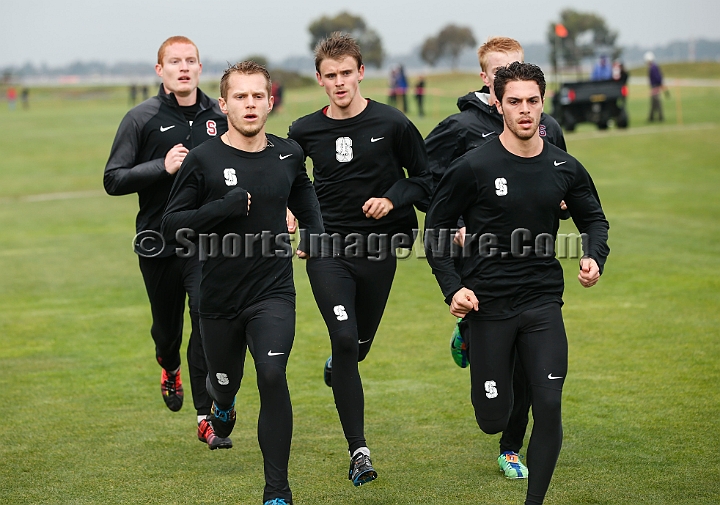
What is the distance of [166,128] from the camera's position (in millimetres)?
6871

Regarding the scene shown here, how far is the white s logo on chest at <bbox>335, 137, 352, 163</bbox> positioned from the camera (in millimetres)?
6301

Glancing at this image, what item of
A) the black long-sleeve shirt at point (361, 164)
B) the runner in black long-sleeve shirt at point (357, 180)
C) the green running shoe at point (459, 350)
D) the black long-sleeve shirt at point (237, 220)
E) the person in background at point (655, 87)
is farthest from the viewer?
the person in background at point (655, 87)

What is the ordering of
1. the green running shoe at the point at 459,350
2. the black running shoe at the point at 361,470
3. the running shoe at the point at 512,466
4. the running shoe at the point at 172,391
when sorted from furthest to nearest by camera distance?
the running shoe at the point at 172,391
the green running shoe at the point at 459,350
the running shoe at the point at 512,466
the black running shoe at the point at 361,470

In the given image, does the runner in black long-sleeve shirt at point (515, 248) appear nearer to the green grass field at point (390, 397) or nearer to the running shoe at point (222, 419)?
the green grass field at point (390, 397)

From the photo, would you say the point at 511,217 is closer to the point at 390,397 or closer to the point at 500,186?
the point at 500,186

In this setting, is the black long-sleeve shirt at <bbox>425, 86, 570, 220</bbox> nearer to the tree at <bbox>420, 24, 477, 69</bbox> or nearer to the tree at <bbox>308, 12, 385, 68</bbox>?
the tree at <bbox>308, 12, 385, 68</bbox>

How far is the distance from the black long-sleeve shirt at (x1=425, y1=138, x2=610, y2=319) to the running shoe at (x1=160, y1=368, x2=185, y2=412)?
2.91m

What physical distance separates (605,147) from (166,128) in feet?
73.4

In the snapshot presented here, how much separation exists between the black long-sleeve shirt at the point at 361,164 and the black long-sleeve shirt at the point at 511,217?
1058 millimetres

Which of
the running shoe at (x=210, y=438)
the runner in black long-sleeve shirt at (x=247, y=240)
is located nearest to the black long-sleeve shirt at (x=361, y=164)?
the runner in black long-sleeve shirt at (x=247, y=240)

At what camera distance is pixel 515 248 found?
17.0 ft

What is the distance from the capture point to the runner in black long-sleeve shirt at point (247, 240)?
5262 millimetres

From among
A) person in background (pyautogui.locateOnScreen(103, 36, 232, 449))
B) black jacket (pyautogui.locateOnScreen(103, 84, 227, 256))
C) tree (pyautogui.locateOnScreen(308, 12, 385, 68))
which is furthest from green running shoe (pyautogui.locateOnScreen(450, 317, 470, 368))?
tree (pyautogui.locateOnScreen(308, 12, 385, 68))

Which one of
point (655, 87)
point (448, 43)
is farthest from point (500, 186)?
point (448, 43)
